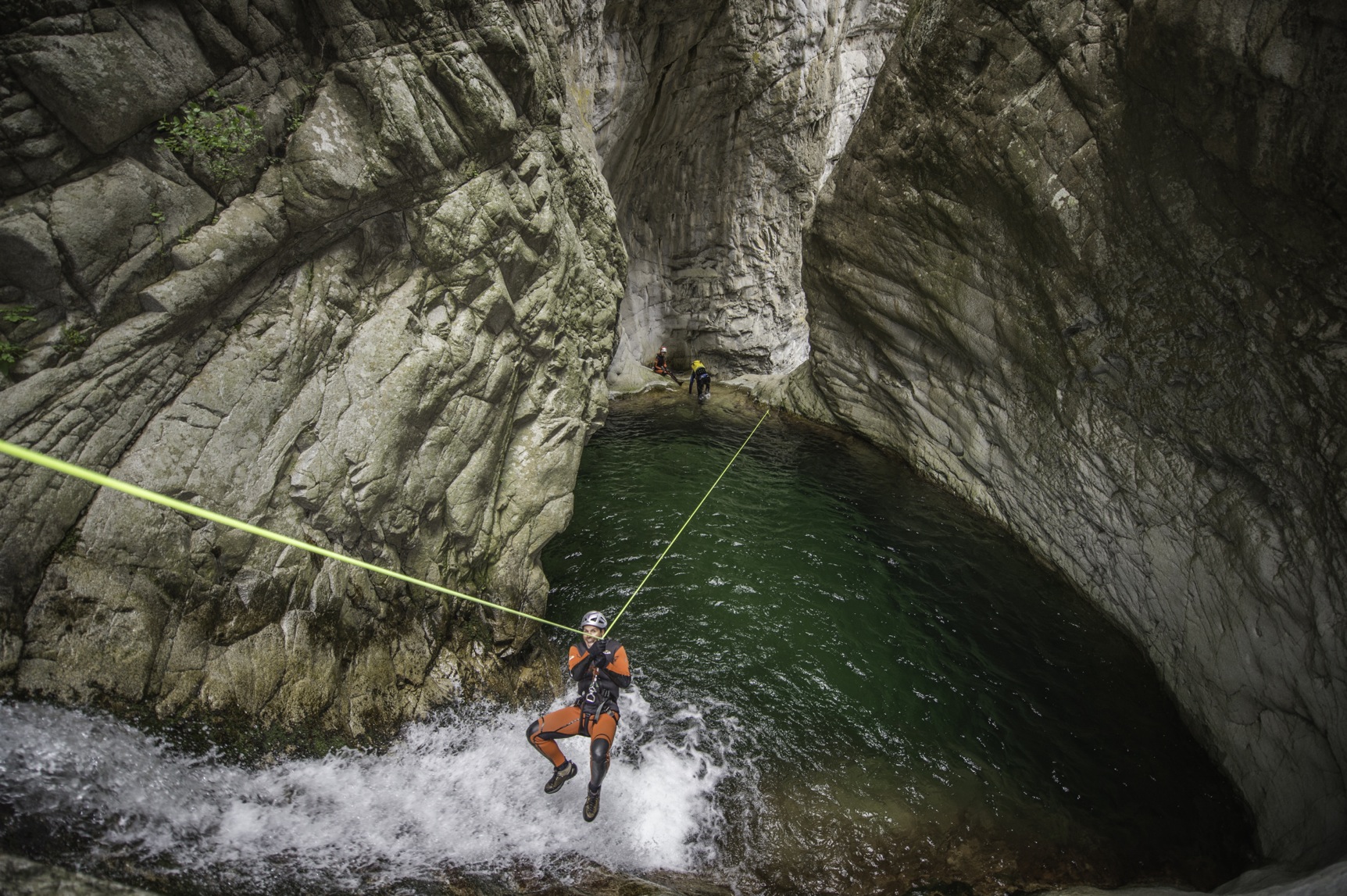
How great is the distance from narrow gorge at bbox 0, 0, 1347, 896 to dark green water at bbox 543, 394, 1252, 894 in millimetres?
140

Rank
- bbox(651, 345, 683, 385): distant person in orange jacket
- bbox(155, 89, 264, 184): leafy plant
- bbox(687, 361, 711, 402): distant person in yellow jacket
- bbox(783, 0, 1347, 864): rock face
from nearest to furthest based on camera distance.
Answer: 1. bbox(155, 89, 264, 184): leafy plant
2. bbox(783, 0, 1347, 864): rock face
3. bbox(687, 361, 711, 402): distant person in yellow jacket
4. bbox(651, 345, 683, 385): distant person in orange jacket

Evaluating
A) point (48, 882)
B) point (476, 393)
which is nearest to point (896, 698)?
point (476, 393)

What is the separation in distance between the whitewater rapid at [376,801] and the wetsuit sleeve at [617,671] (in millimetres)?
1060

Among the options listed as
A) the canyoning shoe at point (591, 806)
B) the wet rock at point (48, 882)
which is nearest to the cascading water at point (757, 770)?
the canyoning shoe at point (591, 806)

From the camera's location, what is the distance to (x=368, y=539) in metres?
6.23

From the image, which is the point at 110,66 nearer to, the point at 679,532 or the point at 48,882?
the point at 48,882

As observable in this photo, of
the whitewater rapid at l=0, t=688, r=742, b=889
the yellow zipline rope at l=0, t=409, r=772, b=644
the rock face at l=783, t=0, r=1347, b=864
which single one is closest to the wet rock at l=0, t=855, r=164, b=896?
the whitewater rapid at l=0, t=688, r=742, b=889

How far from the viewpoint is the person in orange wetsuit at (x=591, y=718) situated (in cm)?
530

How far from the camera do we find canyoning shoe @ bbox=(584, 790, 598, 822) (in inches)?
208

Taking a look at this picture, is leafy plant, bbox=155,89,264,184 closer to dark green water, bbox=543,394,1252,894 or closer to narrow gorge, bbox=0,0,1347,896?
narrow gorge, bbox=0,0,1347,896

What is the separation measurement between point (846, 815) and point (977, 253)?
922 centimetres

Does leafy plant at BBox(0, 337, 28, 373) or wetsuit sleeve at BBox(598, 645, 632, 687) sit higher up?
leafy plant at BBox(0, 337, 28, 373)

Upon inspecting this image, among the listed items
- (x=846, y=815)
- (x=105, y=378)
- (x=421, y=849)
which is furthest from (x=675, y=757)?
(x=105, y=378)

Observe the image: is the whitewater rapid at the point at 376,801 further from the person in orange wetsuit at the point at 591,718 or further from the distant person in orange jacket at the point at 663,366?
the distant person in orange jacket at the point at 663,366
